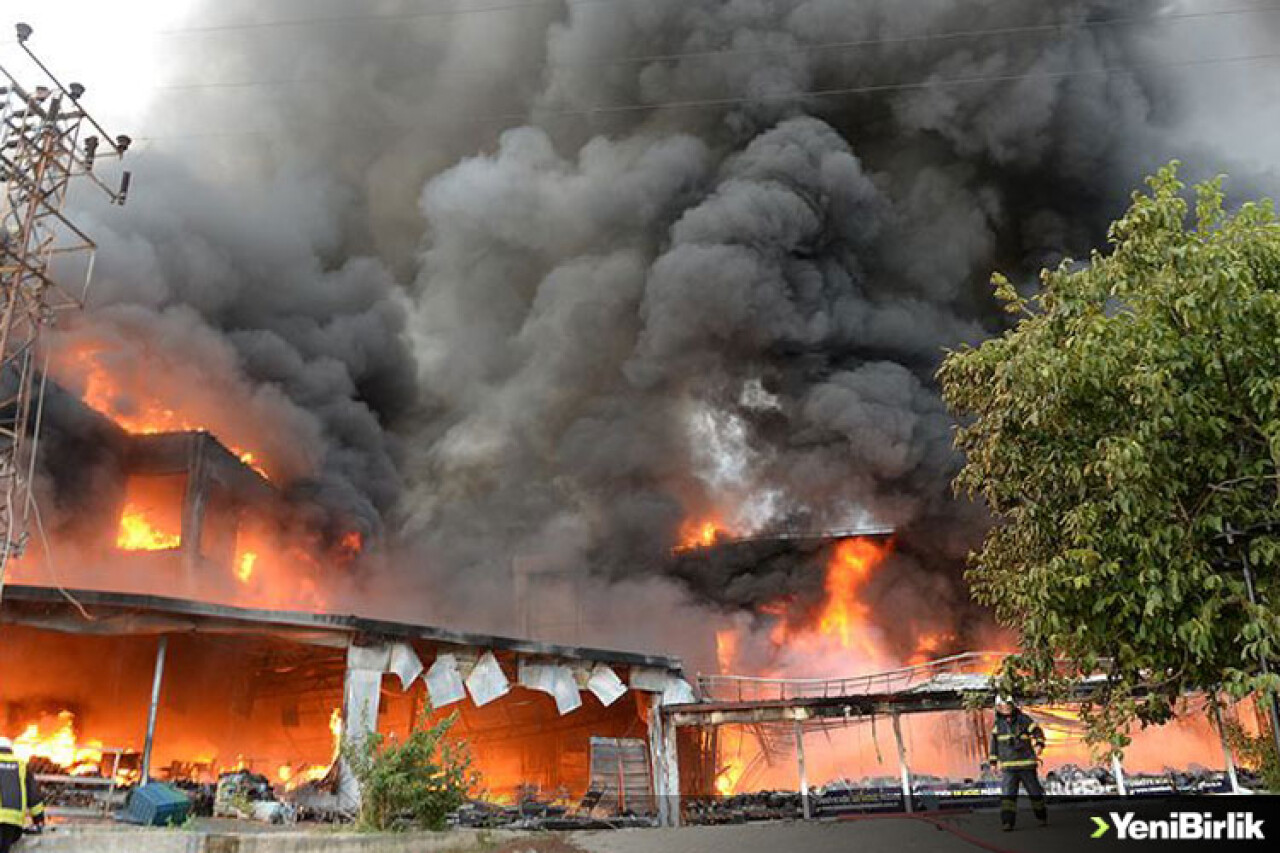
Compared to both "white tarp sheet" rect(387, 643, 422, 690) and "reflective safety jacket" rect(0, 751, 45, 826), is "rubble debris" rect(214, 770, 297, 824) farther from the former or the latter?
"reflective safety jacket" rect(0, 751, 45, 826)

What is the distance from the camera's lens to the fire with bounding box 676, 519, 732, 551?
39.5m

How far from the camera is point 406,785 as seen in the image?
10.2 meters

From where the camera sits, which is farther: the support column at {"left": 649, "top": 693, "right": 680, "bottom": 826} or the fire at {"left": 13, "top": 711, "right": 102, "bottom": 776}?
the support column at {"left": 649, "top": 693, "right": 680, "bottom": 826}

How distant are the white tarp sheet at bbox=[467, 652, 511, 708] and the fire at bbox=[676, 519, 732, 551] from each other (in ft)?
77.8

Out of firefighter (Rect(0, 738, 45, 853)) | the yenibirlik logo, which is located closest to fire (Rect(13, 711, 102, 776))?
firefighter (Rect(0, 738, 45, 853))

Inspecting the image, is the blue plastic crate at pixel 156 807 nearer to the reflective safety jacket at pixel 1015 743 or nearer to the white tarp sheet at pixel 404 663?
the white tarp sheet at pixel 404 663

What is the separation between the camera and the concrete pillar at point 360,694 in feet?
43.2

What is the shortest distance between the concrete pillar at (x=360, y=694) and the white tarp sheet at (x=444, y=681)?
953 millimetres

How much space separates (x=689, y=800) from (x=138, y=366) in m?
24.6

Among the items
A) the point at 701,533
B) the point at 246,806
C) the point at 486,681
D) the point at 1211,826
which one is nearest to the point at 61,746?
the point at 246,806

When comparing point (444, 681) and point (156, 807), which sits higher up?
point (444, 681)

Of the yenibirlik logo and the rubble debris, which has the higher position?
the rubble debris

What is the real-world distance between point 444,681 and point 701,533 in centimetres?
2575

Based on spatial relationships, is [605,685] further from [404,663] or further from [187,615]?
[187,615]
